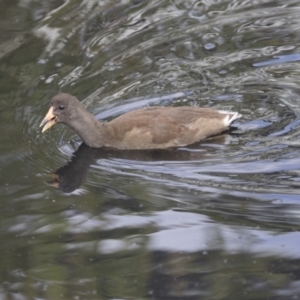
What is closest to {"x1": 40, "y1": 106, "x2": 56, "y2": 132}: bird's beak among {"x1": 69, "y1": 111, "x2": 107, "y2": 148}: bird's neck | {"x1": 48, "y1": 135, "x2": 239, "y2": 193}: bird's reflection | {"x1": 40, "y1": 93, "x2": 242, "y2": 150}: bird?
{"x1": 40, "y1": 93, "x2": 242, "y2": 150}: bird

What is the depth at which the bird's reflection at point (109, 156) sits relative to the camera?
705 centimetres

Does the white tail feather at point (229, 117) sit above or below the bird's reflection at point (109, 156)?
below

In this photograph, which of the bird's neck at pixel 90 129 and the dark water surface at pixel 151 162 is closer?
the dark water surface at pixel 151 162

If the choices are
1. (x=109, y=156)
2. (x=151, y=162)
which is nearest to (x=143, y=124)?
(x=109, y=156)

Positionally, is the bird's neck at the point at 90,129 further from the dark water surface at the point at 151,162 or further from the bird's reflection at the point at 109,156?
the dark water surface at the point at 151,162

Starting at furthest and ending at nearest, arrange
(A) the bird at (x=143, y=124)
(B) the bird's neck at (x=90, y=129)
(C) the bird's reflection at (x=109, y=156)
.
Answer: (B) the bird's neck at (x=90, y=129)
(A) the bird at (x=143, y=124)
(C) the bird's reflection at (x=109, y=156)

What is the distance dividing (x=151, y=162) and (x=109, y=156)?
20.6 inches

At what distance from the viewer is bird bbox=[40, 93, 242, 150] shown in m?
7.88

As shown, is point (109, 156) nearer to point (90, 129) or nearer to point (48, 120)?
point (90, 129)

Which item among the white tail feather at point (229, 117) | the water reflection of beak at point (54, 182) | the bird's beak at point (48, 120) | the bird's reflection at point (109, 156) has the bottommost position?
the white tail feather at point (229, 117)

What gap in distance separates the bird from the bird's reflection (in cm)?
8

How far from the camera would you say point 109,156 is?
773 centimetres

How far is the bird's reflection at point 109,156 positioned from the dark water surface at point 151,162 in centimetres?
2

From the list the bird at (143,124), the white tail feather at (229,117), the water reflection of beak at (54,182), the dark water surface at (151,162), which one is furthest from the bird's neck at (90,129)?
the white tail feather at (229,117)
